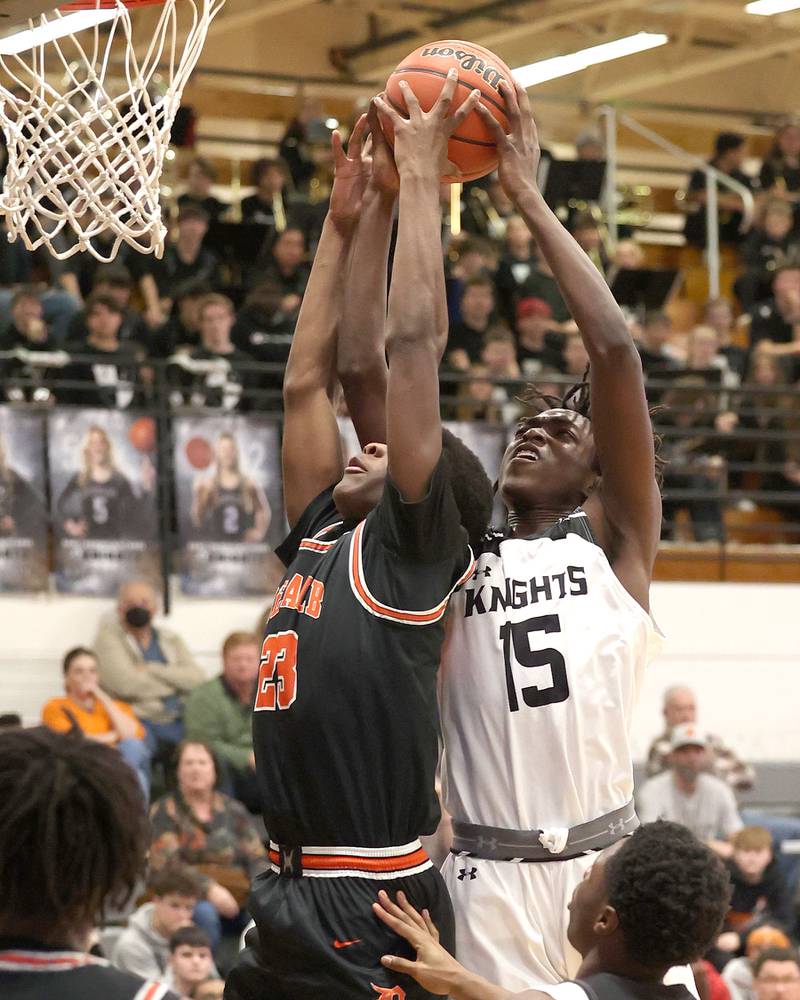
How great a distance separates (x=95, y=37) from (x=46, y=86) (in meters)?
0.43

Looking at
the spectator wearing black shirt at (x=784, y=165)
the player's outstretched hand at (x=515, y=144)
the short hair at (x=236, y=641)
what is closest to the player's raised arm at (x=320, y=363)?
the player's outstretched hand at (x=515, y=144)

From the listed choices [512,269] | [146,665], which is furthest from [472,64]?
[512,269]

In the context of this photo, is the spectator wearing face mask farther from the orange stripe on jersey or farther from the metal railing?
the metal railing

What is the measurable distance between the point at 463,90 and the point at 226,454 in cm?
618

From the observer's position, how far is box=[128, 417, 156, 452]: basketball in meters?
9.52

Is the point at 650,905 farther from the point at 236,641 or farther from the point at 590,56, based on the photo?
the point at 590,56

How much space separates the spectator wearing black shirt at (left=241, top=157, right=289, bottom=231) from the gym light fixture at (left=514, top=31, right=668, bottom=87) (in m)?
3.01

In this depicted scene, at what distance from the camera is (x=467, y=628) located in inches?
151

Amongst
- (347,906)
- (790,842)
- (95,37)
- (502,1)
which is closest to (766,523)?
(790,842)

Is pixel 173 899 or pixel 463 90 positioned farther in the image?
pixel 173 899

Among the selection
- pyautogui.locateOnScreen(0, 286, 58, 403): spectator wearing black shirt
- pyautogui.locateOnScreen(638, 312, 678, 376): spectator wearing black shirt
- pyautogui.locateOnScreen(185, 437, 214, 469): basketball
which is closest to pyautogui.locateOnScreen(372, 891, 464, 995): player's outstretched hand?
pyautogui.locateOnScreen(185, 437, 214, 469): basketball

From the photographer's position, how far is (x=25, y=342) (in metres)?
9.83

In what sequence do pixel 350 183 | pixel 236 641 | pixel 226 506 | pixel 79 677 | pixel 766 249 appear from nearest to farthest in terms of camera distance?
pixel 350 183 → pixel 79 677 → pixel 236 641 → pixel 226 506 → pixel 766 249

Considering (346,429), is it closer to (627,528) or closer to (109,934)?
(109,934)
